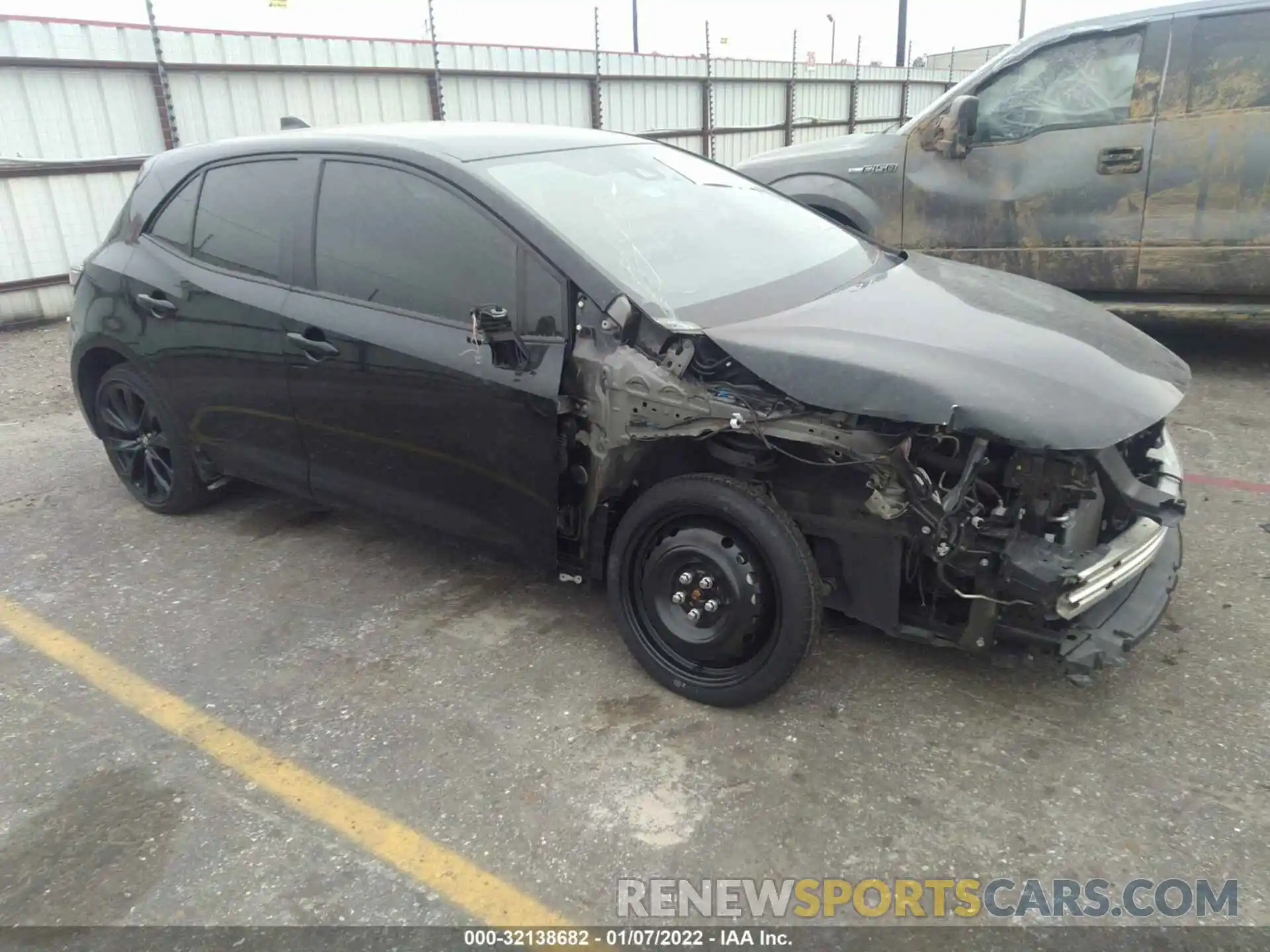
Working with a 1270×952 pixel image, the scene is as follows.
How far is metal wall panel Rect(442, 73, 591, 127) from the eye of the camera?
38.8 ft

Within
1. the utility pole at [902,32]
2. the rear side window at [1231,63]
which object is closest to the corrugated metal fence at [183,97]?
the rear side window at [1231,63]

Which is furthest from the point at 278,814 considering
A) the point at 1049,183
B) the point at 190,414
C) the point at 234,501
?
the point at 1049,183

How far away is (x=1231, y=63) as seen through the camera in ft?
17.4

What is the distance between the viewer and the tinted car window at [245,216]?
12.1ft

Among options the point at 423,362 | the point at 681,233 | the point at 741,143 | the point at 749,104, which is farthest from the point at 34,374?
the point at 749,104

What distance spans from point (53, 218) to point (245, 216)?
6429 mm

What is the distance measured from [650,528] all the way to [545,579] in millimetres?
979

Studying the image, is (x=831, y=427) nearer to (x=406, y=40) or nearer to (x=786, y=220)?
(x=786, y=220)

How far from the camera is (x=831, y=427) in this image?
8.56 feet

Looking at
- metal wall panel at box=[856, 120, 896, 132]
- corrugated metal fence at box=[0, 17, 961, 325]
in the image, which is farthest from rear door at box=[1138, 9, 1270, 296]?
metal wall panel at box=[856, 120, 896, 132]

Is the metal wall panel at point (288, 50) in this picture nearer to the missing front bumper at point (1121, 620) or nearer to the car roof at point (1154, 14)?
the car roof at point (1154, 14)

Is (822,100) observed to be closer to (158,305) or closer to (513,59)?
(513,59)

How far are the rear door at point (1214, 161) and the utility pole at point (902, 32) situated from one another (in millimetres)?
25506

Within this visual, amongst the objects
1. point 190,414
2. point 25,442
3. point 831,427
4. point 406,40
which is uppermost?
point 406,40
